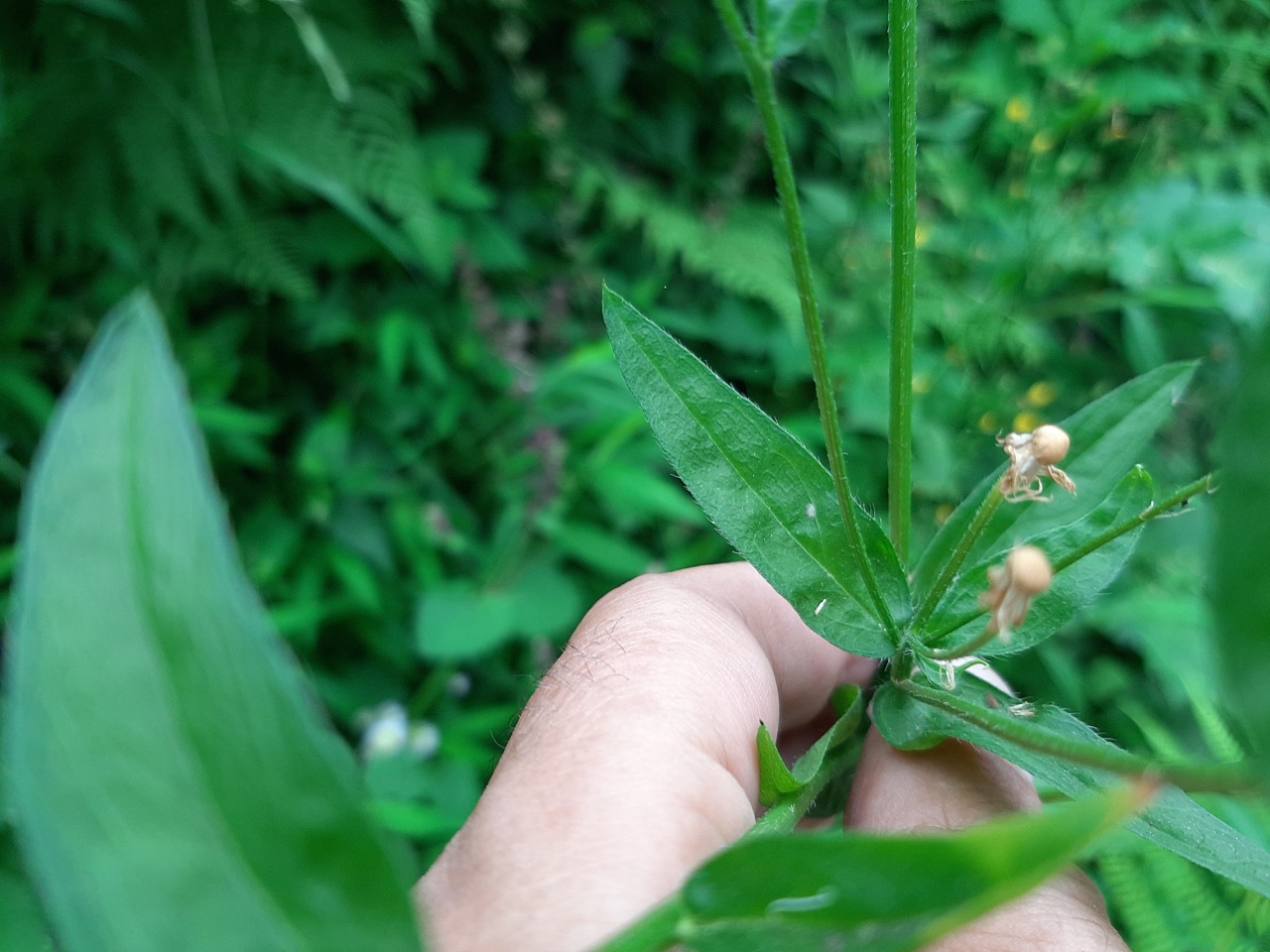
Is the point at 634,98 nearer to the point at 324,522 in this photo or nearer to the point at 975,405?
the point at 975,405

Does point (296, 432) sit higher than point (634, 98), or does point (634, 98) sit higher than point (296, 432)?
point (634, 98)

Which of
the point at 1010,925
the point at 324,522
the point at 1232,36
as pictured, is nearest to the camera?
the point at 1010,925

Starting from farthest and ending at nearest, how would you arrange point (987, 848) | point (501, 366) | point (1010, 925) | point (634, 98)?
1. point (634, 98)
2. point (501, 366)
3. point (1010, 925)
4. point (987, 848)

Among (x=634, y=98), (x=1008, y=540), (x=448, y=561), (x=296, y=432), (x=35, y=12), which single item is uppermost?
(x=35, y=12)

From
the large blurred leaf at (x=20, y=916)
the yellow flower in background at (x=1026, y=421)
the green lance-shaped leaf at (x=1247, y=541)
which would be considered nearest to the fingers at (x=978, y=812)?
the green lance-shaped leaf at (x=1247, y=541)

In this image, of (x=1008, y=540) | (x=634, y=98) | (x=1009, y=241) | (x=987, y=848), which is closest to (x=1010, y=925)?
(x=1008, y=540)

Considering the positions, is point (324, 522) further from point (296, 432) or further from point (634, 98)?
point (634, 98)

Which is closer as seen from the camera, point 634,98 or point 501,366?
point 501,366

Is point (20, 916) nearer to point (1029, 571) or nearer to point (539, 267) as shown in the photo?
point (1029, 571)
